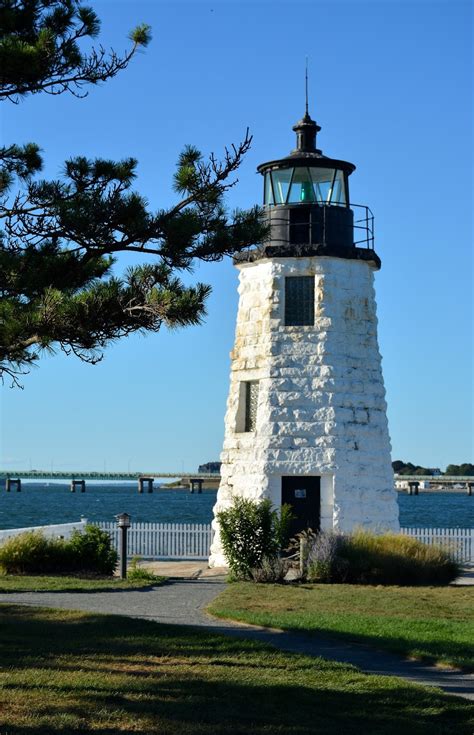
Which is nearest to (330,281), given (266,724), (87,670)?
(87,670)

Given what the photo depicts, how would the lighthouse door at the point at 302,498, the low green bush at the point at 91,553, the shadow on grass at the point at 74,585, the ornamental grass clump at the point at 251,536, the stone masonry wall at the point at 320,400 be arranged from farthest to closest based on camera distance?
the lighthouse door at the point at 302,498 → the stone masonry wall at the point at 320,400 → the low green bush at the point at 91,553 → the ornamental grass clump at the point at 251,536 → the shadow on grass at the point at 74,585

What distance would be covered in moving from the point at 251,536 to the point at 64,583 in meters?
3.85

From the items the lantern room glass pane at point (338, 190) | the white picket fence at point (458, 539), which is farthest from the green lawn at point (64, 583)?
the lantern room glass pane at point (338, 190)

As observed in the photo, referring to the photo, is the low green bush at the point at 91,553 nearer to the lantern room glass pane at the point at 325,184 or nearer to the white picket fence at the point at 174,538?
the white picket fence at the point at 174,538

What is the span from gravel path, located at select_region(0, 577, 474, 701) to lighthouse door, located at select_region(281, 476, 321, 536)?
2412mm

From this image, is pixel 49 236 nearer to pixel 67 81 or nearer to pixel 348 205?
pixel 67 81

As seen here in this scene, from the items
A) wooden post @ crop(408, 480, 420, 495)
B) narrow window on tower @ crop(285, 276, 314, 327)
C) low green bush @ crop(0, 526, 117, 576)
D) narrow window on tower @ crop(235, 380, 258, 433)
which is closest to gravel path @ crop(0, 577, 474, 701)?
A: low green bush @ crop(0, 526, 117, 576)

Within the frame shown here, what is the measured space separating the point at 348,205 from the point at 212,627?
12.0 metres

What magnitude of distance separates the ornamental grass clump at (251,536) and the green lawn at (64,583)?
1425 millimetres

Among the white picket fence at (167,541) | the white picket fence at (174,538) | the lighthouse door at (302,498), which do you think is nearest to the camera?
the lighthouse door at (302,498)

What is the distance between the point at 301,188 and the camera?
22.1 metres

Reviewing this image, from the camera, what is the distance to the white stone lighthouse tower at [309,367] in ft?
69.8

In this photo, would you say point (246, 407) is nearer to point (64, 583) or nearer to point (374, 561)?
point (374, 561)

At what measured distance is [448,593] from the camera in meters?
17.1
